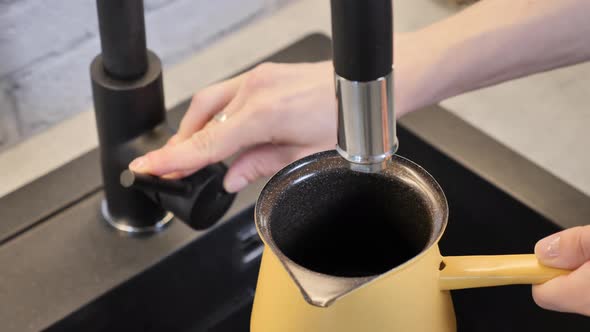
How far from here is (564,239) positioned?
50cm

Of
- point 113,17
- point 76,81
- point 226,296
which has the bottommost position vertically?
point 226,296

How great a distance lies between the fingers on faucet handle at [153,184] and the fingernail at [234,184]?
0.16 ft

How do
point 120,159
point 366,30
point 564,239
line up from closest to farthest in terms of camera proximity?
point 366,30 < point 564,239 < point 120,159

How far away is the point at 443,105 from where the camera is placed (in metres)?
0.84

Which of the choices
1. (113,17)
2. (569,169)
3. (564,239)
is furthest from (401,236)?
(569,169)

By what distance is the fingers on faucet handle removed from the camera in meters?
0.61

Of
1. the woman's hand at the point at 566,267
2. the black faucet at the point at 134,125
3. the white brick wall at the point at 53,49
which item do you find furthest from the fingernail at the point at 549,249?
the white brick wall at the point at 53,49

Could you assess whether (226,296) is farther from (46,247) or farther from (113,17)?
(113,17)

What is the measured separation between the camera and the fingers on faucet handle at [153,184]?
2.01 feet

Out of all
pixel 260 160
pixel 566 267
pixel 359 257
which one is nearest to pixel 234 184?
pixel 260 160

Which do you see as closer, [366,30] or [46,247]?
[366,30]

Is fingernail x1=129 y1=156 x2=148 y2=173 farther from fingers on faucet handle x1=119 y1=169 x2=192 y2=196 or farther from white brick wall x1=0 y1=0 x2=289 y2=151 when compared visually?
white brick wall x1=0 y1=0 x2=289 y2=151

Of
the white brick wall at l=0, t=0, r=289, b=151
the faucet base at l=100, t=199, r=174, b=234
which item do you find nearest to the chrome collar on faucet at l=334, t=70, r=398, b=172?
the faucet base at l=100, t=199, r=174, b=234

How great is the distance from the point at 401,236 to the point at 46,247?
303 mm
